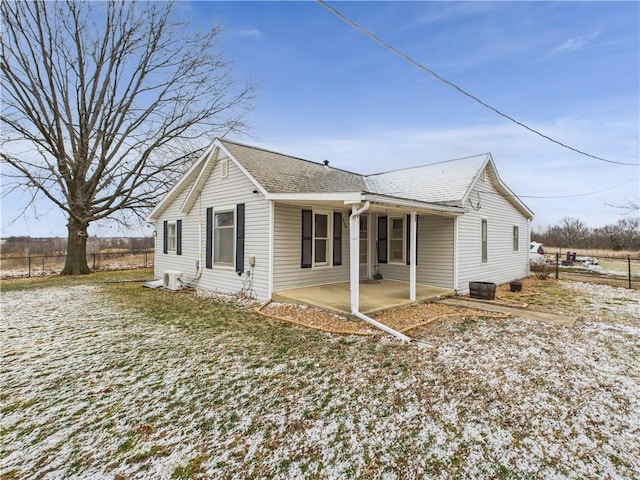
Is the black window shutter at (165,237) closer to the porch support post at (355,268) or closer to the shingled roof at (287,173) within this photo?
the shingled roof at (287,173)

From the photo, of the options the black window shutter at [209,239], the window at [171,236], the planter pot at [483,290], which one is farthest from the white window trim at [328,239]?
the window at [171,236]

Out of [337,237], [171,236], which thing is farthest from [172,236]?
[337,237]

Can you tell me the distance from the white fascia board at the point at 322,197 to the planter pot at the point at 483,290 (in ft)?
15.7

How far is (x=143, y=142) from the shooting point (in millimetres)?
15805

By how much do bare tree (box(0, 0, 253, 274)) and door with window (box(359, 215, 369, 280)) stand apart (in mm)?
11336

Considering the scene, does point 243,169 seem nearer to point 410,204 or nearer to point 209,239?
point 209,239

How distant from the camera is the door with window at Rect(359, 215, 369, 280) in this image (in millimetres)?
10047

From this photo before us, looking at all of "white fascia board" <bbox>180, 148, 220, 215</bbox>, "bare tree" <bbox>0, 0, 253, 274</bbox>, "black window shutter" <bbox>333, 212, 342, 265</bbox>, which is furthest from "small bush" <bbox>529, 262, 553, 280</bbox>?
"bare tree" <bbox>0, 0, 253, 274</bbox>

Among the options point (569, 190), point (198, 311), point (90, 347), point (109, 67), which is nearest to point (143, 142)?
point (109, 67)

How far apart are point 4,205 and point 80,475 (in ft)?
53.7

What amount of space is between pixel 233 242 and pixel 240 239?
59 centimetres

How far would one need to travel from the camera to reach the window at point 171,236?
12.0 metres

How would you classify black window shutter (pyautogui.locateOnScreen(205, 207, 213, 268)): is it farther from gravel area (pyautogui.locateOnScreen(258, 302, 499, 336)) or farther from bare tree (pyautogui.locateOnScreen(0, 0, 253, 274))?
bare tree (pyautogui.locateOnScreen(0, 0, 253, 274))

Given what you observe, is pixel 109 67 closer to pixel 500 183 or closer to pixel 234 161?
pixel 234 161
